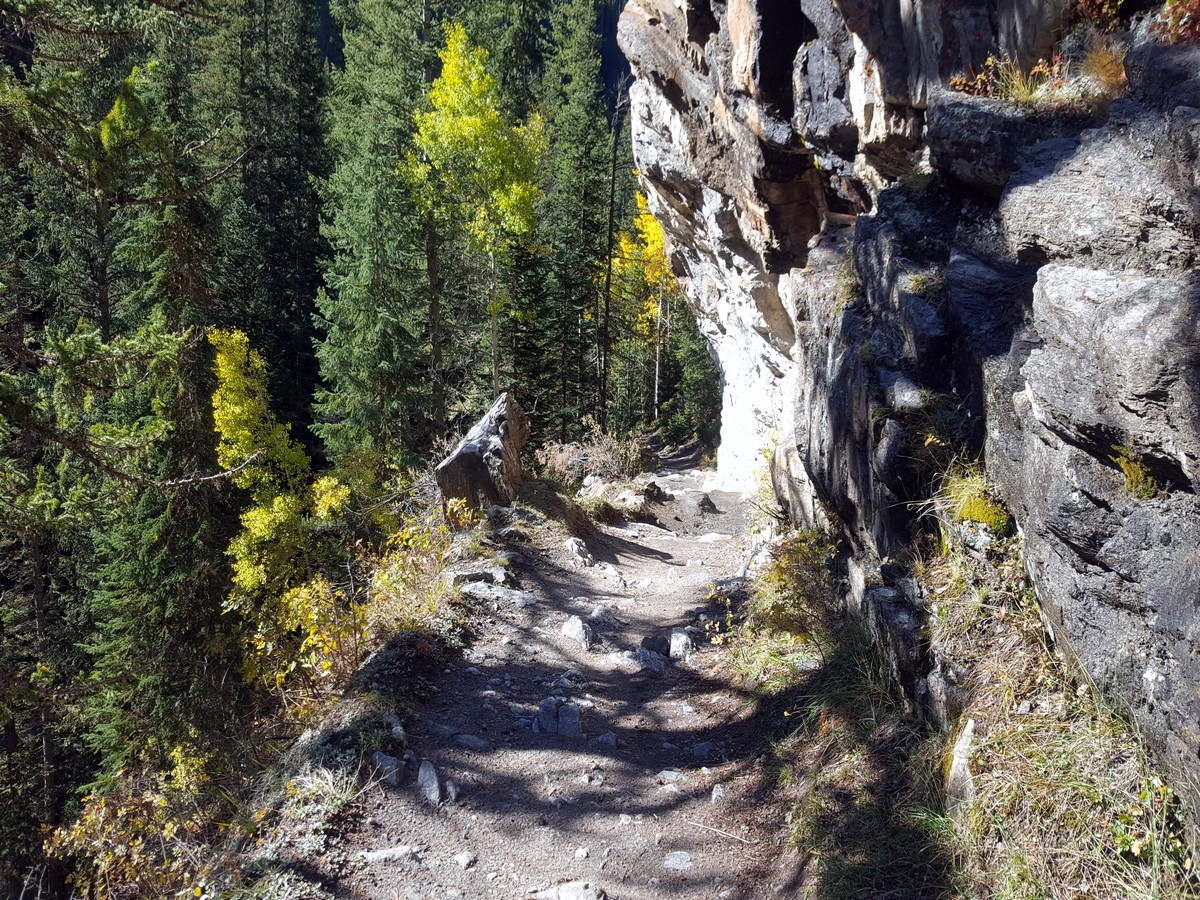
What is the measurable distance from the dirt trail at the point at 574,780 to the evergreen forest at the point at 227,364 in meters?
1.02

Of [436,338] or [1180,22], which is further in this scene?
[436,338]

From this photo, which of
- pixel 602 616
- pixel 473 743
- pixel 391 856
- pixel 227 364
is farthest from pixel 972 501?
pixel 227 364

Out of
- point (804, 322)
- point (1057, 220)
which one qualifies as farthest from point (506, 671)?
point (1057, 220)

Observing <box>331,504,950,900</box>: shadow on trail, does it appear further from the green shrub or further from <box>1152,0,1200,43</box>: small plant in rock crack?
<box>1152,0,1200,43</box>: small plant in rock crack

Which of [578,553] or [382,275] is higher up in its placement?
[382,275]

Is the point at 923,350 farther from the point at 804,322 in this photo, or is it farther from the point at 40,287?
the point at 40,287

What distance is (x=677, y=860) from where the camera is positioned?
442cm

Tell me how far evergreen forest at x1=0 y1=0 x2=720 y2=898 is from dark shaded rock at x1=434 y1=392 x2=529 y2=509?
0.89 metres

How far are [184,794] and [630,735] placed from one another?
336 centimetres

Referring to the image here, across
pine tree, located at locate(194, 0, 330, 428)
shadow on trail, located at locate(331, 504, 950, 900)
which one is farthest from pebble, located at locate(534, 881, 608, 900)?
pine tree, located at locate(194, 0, 330, 428)

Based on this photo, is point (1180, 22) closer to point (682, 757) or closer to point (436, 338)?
point (682, 757)

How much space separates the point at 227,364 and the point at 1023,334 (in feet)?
41.5

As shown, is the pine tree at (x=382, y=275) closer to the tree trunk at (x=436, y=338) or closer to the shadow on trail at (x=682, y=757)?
the tree trunk at (x=436, y=338)

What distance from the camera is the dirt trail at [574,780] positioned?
14.0 ft
